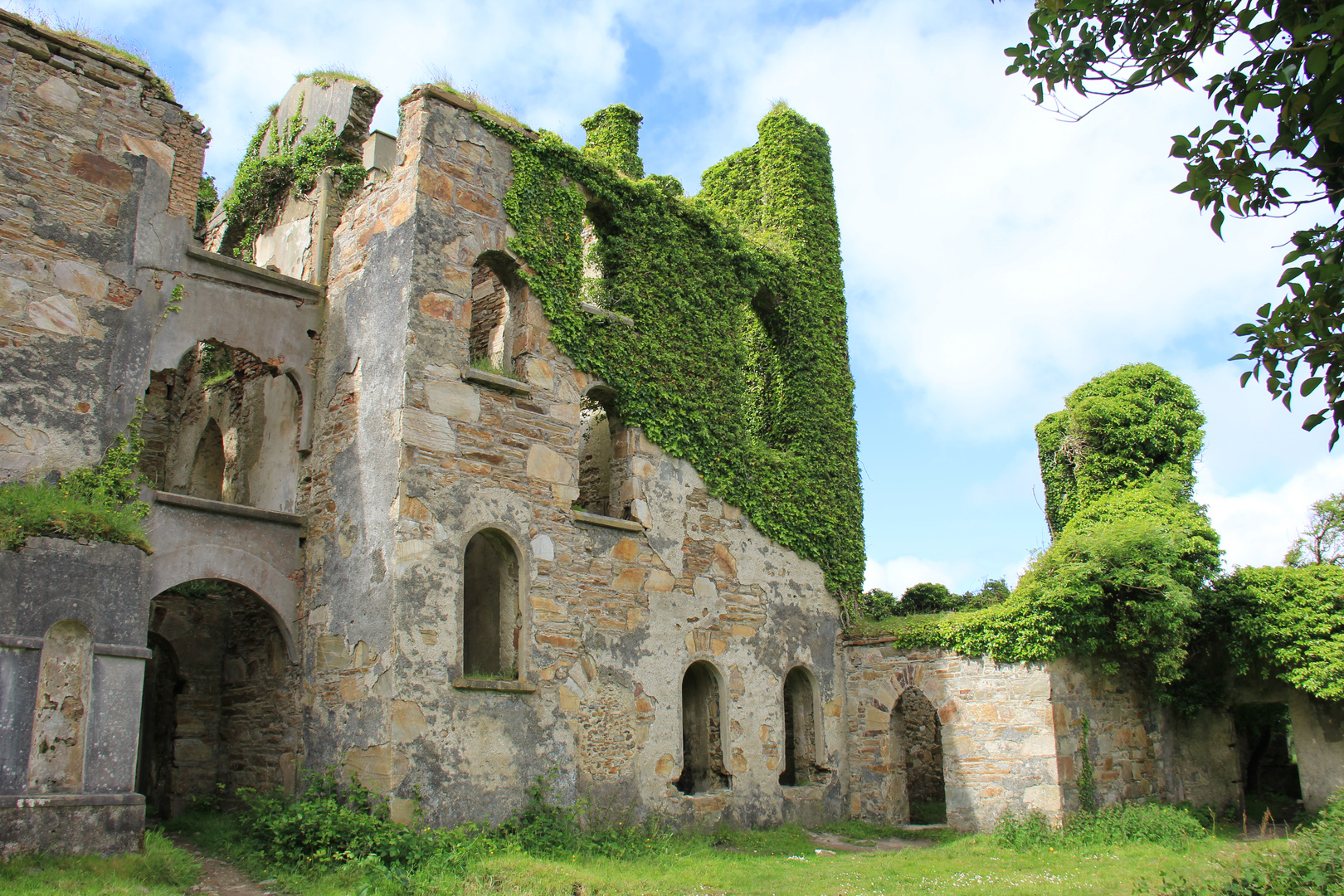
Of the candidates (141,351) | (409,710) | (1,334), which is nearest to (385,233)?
(141,351)

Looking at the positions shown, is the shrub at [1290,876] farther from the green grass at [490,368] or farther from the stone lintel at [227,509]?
the stone lintel at [227,509]

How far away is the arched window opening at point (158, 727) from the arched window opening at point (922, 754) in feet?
37.4

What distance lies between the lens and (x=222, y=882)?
911 centimetres

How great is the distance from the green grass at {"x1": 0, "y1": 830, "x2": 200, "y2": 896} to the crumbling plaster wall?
1.87 metres

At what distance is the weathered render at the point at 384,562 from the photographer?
9758 millimetres

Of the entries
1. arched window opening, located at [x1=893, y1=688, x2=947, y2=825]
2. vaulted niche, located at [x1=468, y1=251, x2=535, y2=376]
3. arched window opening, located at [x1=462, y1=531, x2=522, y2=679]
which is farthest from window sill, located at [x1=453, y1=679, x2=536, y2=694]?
arched window opening, located at [x1=893, y1=688, x2=947, y2=825]

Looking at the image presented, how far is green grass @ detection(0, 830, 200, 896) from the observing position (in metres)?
7.34

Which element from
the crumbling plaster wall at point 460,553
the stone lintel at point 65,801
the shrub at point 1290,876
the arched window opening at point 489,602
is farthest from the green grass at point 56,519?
the shrub at point 1290,876

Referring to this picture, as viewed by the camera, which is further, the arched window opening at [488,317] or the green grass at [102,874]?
the arched window opening at [488,317]

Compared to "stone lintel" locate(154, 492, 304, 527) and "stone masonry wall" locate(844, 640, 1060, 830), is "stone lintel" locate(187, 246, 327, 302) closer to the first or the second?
"stone lintel" locate(154, 492, 304, 527)

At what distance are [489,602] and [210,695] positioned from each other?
3.84 meters

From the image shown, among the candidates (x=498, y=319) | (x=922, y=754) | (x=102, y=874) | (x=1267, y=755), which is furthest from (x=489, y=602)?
(x=1267, y=755)

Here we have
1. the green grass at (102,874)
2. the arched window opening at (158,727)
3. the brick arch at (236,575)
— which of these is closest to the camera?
the green grass at (102,874)

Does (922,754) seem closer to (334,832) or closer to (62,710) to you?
(334,832)
